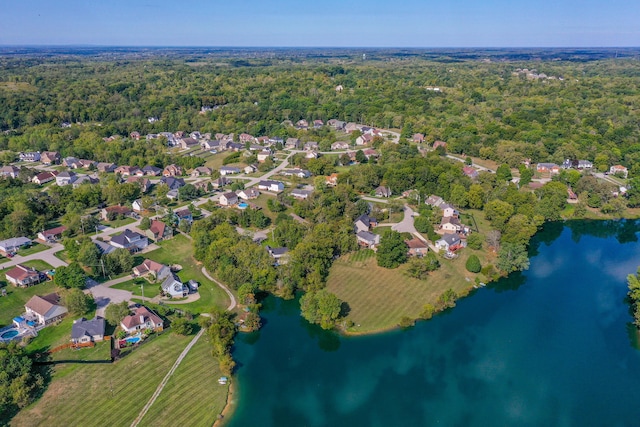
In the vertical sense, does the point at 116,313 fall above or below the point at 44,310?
above

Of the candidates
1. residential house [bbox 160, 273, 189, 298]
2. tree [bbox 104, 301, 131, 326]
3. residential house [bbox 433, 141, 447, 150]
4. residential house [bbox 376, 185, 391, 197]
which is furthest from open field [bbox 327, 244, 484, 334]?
residential house [bbox 433, 141, 447, 150]

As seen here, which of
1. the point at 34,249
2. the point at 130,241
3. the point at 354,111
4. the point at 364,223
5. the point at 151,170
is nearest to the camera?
the point at 130,241

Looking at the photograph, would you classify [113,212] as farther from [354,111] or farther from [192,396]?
[354,111]

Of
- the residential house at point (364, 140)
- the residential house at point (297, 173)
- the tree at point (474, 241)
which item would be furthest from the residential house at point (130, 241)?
the residential house at point (364, 140)

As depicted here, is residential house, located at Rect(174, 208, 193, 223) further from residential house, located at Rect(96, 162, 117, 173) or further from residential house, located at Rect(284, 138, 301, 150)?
residential house, located at Rect(284, 138, 301, 150)

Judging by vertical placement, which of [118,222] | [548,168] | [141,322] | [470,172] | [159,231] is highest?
[470,172]

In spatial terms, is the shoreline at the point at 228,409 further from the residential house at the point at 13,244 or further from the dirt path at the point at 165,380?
the residential house at the point at 13,244

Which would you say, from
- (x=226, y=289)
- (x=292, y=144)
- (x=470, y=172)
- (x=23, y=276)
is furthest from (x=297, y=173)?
(x=23, y=276)
